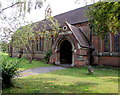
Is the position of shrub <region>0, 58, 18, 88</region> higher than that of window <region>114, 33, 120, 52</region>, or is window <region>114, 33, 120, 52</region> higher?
window <region>114, 33, 120, 52</region>

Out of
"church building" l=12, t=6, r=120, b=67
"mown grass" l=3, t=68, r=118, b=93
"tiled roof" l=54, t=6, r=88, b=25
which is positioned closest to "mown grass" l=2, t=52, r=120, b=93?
"mown grass" l=3, t=68, r=118, b=93

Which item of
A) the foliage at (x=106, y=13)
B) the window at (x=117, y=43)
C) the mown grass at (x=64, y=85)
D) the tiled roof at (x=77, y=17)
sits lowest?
the mown grass at (x=64, y=85)

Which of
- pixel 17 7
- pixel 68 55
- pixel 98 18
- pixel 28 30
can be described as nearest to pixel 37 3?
pixel 17 7

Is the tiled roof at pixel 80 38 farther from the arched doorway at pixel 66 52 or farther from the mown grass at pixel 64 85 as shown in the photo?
the mown grass at pixel 64 85

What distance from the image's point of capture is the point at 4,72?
4996 millimetres

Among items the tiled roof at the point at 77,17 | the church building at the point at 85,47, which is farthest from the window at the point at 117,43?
the tiled roof at the point at 77,17

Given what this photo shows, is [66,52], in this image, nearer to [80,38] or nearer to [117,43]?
[80,38]

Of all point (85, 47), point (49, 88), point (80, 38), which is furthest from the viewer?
point (80, 38)

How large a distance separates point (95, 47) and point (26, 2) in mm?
13369

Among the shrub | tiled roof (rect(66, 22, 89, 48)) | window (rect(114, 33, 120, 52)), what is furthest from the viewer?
tiled roof (rect(66, 22, 89, 48))

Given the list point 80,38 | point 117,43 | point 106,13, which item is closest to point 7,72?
point 106,13

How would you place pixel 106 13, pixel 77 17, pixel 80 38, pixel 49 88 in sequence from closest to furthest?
pixel 49 88, pixel 106 13, pixel 80 38, pixel 77 17

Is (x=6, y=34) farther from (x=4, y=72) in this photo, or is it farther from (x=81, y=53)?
(x=4, y=72)

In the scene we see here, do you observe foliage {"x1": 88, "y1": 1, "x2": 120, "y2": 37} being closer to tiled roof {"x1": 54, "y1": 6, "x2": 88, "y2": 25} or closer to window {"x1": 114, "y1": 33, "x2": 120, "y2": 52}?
window {"x1": 114, "y1": 33, "x2": 120, "y2": 52}
